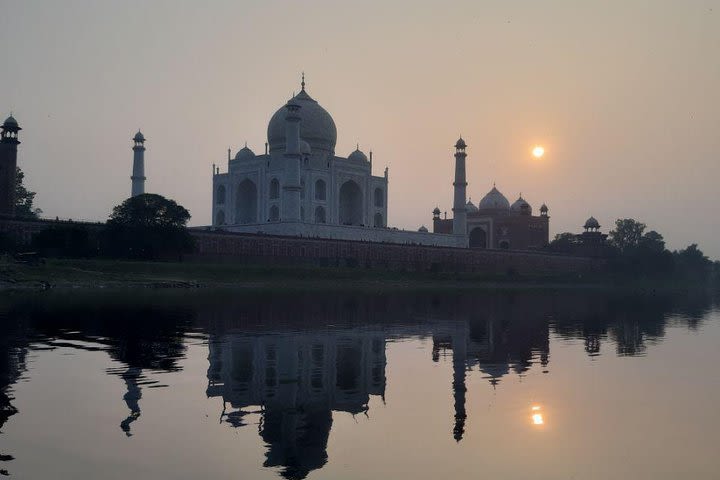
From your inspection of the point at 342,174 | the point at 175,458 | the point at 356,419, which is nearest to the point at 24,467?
the point at 175,458

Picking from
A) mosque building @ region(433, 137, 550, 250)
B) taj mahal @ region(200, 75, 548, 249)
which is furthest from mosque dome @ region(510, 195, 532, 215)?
taj mahal @ region(200, 75, 548, 249)

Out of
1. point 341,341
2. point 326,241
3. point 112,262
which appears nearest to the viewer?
point 341,341

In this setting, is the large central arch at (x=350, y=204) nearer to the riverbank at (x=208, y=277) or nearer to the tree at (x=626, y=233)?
the riverbank at (x=208, y=277)

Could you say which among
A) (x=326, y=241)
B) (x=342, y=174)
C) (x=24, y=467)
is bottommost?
(x=24, y=467)

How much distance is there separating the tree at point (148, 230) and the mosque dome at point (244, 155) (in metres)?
26.7

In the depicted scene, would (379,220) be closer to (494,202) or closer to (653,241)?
(494,202)

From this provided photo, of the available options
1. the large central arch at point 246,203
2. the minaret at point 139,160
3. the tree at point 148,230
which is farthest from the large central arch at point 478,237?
the tree at point 148,230

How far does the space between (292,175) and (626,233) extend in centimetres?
6041

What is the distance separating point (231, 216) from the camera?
83625 mm

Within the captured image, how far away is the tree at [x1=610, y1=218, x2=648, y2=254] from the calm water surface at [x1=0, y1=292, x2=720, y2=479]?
9458cm

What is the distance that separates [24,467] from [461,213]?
267ft

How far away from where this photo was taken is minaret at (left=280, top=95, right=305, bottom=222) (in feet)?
235

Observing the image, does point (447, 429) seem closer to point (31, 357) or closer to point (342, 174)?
point (31, 357)

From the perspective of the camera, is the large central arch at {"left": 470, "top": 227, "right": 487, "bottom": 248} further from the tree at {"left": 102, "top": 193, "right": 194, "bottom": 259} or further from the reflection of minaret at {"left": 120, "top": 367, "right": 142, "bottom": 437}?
the reflection of minaret at {"left": 120, "top": 367, "right": 142, "bottom": 437}
